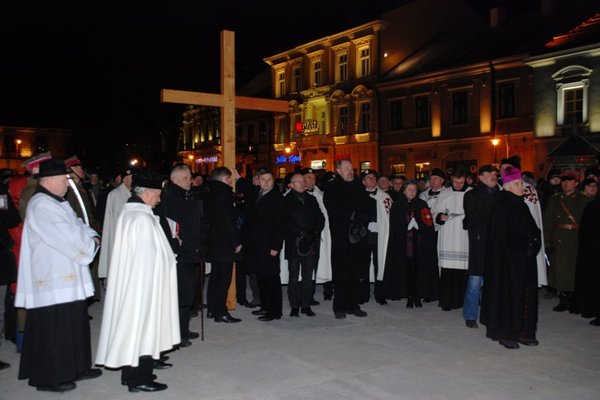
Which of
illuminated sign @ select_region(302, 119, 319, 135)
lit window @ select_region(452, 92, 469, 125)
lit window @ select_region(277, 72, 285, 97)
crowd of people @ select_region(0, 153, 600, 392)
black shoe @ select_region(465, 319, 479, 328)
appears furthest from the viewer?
lit window @ select_region(277, 72, 285, 97)

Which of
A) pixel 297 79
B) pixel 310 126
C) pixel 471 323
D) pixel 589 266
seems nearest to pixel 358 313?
pixel 471 323

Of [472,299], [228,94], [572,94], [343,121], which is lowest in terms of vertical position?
[472,299]

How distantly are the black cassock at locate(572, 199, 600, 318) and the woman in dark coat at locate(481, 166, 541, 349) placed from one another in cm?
177

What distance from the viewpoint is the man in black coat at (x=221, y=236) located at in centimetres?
798

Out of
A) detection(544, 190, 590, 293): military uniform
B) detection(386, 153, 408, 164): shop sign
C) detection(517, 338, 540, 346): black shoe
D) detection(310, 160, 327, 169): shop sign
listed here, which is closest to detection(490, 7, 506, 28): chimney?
detection(386, 153, 408, 164): shop sign

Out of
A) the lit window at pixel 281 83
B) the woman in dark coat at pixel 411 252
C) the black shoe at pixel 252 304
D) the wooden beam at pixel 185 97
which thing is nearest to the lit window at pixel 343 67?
the lit window at pixel 281 83

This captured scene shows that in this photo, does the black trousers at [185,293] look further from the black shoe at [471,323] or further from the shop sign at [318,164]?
the shop sign at [318,164]

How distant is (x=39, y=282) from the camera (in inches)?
203

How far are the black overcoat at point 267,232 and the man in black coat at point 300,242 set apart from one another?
0.25 meters

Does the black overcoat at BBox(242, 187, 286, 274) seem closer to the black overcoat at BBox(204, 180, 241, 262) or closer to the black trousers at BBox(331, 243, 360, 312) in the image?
the black overcoat at BBox(204, 180, 241, 262)

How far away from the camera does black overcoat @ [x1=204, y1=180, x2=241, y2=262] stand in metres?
7.98

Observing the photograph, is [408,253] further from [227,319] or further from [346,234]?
[227,319]

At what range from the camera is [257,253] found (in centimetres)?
816

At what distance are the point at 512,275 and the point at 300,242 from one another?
294 cm
